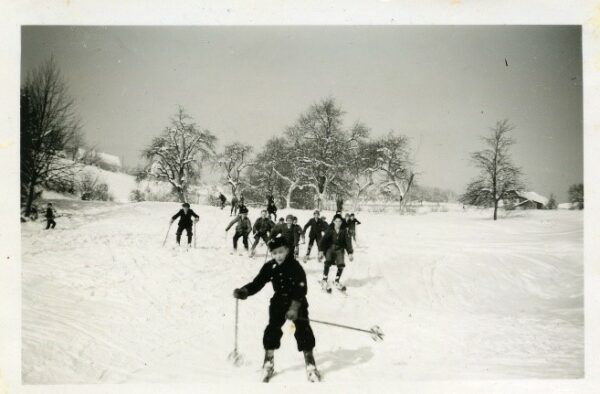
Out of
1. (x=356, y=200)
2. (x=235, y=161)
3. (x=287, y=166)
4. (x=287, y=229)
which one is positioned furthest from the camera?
A: (x=356, y=200)

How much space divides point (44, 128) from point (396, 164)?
750cm

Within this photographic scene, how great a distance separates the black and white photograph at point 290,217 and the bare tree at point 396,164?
0.11 meters

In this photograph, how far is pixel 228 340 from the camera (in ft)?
16.8

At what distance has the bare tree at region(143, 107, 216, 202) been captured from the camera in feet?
24.8

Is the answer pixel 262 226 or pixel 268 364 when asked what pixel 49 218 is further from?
pixel 268 364

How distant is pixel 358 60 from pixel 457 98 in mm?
1991

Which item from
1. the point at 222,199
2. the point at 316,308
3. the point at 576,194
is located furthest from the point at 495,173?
the point at 222,199

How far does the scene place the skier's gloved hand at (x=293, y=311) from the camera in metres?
3.76

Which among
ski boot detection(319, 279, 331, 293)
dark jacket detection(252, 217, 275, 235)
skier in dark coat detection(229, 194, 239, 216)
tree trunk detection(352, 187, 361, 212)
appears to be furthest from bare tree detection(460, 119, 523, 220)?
skier in dark coat detection(229, 194, 239, 216)

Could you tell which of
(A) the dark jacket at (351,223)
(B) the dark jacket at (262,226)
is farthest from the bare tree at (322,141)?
(B) the dark jacket at (262,226)

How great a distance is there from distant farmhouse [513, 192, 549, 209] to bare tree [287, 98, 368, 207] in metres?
3.91

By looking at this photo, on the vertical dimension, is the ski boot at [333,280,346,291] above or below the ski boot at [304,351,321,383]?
above

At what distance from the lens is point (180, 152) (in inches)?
349

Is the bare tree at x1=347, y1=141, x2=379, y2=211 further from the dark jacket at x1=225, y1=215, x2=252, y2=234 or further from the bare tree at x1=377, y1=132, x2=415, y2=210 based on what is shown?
the dark jacket at x1=225, y1=215, x2=252, y2=234
